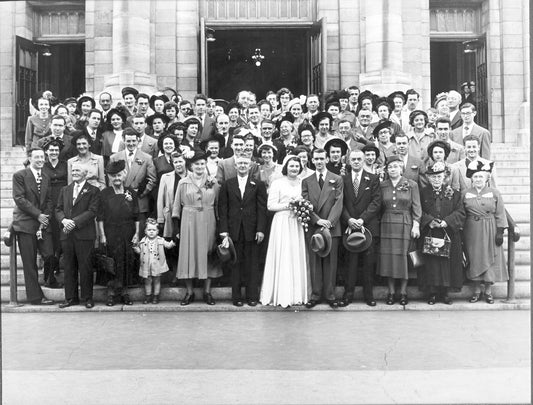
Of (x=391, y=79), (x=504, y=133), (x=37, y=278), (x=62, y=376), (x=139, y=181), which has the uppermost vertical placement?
(x=391, y=79)

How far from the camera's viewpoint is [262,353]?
20.4 feet

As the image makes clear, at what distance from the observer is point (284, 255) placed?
Answer: 8.26 meters

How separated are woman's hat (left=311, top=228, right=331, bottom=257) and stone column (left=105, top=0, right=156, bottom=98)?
7.71 metres

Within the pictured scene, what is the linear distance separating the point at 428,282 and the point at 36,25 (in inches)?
485

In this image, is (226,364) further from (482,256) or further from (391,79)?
(391,79)

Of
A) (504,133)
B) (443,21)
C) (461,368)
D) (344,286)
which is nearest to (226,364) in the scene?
(461,368)

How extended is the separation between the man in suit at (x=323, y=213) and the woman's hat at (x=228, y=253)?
3.28ft

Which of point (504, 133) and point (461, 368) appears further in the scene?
point (504, 133)

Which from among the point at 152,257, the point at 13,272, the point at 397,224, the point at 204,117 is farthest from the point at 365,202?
the point at 13,272

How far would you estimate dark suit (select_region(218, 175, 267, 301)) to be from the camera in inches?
329

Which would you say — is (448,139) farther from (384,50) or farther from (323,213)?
(384,50)

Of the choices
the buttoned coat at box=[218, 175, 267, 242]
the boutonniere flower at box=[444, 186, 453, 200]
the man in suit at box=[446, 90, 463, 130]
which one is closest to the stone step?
the buttoned coat at box=[218, 175, 267, 242]

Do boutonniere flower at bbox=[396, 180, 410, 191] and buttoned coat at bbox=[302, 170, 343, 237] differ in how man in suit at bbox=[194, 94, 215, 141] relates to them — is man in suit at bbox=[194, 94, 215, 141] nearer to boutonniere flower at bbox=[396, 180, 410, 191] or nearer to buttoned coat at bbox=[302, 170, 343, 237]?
buttoned coat at bbox=[302, 170, 343, 237]

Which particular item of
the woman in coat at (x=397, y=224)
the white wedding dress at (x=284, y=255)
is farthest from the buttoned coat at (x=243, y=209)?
the woman in coat at (x=397, y=224)
